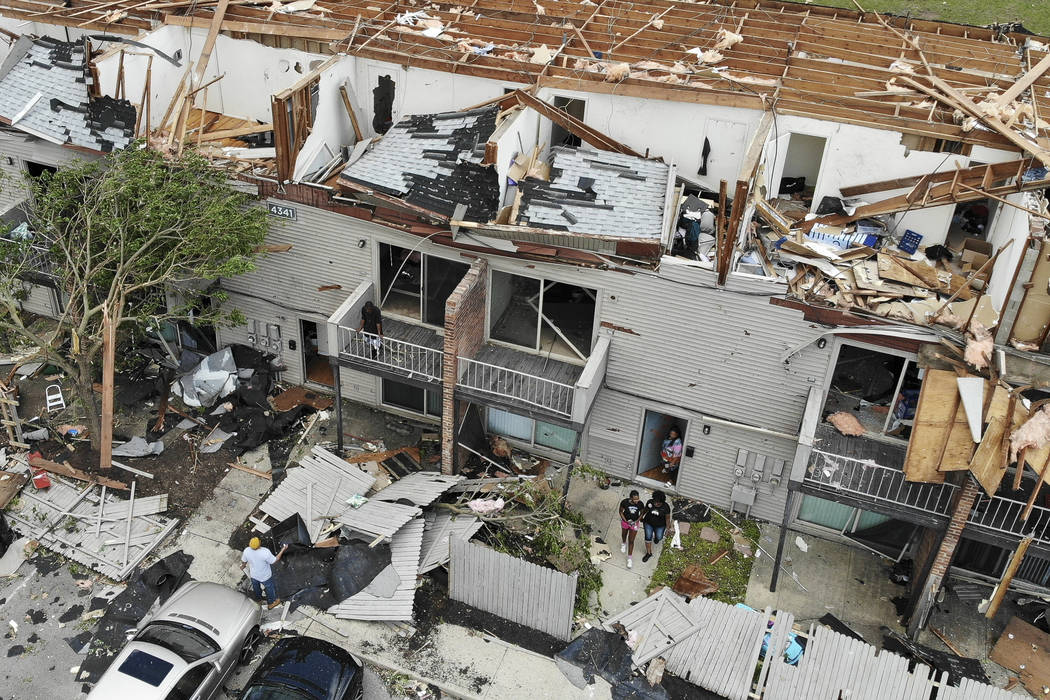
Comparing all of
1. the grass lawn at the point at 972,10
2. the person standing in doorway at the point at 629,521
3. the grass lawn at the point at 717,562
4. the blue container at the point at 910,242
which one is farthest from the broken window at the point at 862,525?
the grass lawn at the point at 972,10

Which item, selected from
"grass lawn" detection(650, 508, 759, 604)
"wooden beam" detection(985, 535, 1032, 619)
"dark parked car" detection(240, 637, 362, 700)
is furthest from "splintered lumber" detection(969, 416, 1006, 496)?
"dark parked car" detection(240, 637, 362, 700)

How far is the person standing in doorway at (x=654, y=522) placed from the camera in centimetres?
1648

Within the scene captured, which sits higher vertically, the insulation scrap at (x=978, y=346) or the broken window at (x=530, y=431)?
the insulation scrap at (x=978, y=346)

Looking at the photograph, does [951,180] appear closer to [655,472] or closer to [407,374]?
[655,472]

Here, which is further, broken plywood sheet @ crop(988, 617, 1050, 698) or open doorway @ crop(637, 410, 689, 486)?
open doorway @ crop(637, 410, 689, 486)

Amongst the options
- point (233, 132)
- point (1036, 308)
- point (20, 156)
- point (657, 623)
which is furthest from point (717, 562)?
point (20, 156)

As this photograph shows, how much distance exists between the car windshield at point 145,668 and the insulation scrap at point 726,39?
16.8 meters

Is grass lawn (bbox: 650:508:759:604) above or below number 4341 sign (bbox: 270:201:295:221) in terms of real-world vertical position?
below

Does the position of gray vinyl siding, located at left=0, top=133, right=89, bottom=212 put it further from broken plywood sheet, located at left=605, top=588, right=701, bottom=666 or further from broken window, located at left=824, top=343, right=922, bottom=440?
broken window, located at left=824, top=343, right=922, bottom=440

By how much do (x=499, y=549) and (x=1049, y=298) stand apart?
1021cm

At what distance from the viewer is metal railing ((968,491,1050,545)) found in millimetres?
14312

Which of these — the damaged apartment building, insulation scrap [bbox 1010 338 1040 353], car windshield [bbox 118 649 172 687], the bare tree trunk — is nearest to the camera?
car windshield [bbox 118 649 172 687]

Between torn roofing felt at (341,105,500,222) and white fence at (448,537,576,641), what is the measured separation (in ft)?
20.6

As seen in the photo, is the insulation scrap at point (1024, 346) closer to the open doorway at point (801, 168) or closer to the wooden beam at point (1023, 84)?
the open doorway at point (801, 168)
